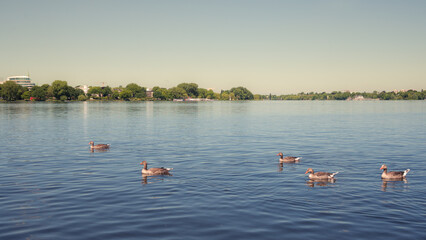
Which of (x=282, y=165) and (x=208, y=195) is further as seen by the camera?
(x=282, y=165)

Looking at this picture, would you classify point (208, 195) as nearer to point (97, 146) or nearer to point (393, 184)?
point (393, 184)

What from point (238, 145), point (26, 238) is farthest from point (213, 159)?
point (26, 238)

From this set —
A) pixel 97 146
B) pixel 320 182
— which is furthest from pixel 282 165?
pixel 97 146

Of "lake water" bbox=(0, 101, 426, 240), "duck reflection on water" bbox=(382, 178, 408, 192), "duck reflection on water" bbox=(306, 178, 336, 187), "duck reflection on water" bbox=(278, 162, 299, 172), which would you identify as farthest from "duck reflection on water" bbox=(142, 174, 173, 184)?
"duck reflection on water" bbox=(382, 178, 408, 192)

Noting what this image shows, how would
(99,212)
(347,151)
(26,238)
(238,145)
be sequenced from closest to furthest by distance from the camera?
(26,238) → (99,212) → (347,151) → (238,145)

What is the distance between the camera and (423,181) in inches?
922

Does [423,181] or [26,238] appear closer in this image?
[26,238]

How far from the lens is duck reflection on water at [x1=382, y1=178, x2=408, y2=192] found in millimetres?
21875

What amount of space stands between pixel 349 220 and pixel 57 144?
1371 inches

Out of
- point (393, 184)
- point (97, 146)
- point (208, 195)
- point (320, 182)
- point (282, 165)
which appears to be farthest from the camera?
point (97, 146)

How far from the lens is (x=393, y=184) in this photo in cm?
2259

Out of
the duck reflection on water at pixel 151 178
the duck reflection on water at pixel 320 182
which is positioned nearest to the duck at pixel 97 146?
the duck reflection on water at pixel 151 178

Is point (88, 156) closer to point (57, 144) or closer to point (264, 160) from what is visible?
point (57, 144)

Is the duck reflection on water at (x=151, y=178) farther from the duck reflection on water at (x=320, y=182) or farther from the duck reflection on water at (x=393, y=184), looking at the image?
the duck reflection on water at (x=393, y=184)
